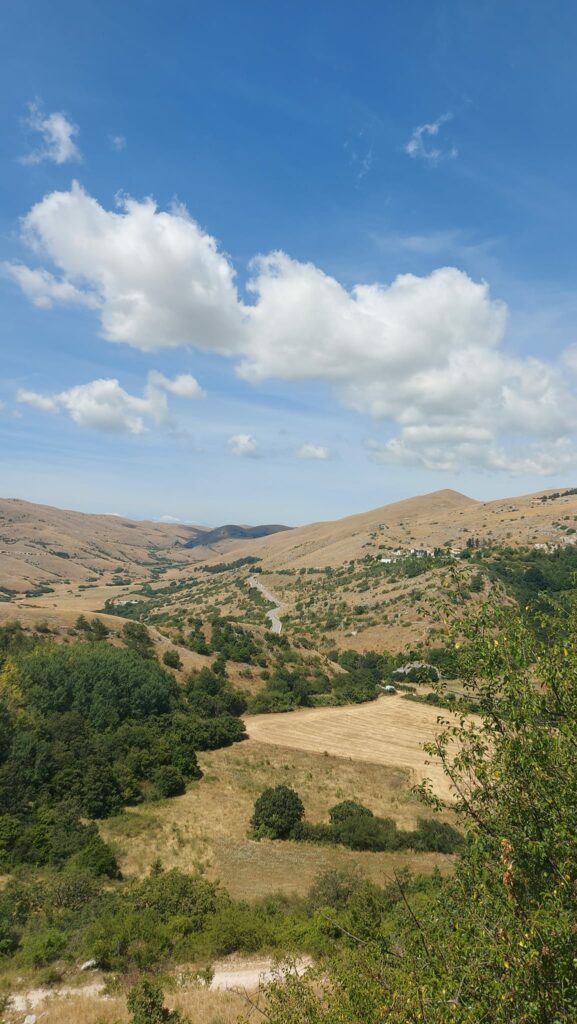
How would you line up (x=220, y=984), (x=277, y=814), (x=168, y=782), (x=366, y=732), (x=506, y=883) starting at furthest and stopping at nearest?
1. (x=366, y=732)
2. (x=168, y=782)
3. (x=277, y=814)
4. (x=220, y=984)
5. (x=506, y=883)

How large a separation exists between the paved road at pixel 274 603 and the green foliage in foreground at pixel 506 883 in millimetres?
107059

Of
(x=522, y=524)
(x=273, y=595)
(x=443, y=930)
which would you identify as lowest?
(x=273, y=595)

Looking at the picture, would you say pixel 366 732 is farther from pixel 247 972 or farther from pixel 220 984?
pixel 220 984

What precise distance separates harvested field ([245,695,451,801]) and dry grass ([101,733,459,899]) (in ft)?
8.82

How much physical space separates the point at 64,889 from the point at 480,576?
4098 inches

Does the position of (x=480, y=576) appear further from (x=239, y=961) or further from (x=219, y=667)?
(x=239, y=961)

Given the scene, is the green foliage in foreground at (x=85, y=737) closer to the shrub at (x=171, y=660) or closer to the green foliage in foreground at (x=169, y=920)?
the green foliage in foreground at (x=169, y=920)

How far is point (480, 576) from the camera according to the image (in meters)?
114

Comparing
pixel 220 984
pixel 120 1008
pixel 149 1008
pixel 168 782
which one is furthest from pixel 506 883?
pixel 168 782

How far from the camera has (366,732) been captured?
64250mm

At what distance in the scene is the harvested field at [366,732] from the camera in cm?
5506

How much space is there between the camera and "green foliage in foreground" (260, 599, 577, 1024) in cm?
805

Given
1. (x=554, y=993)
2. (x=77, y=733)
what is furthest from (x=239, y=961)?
(x=77, y=733)

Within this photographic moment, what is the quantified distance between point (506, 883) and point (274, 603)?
14859cm
